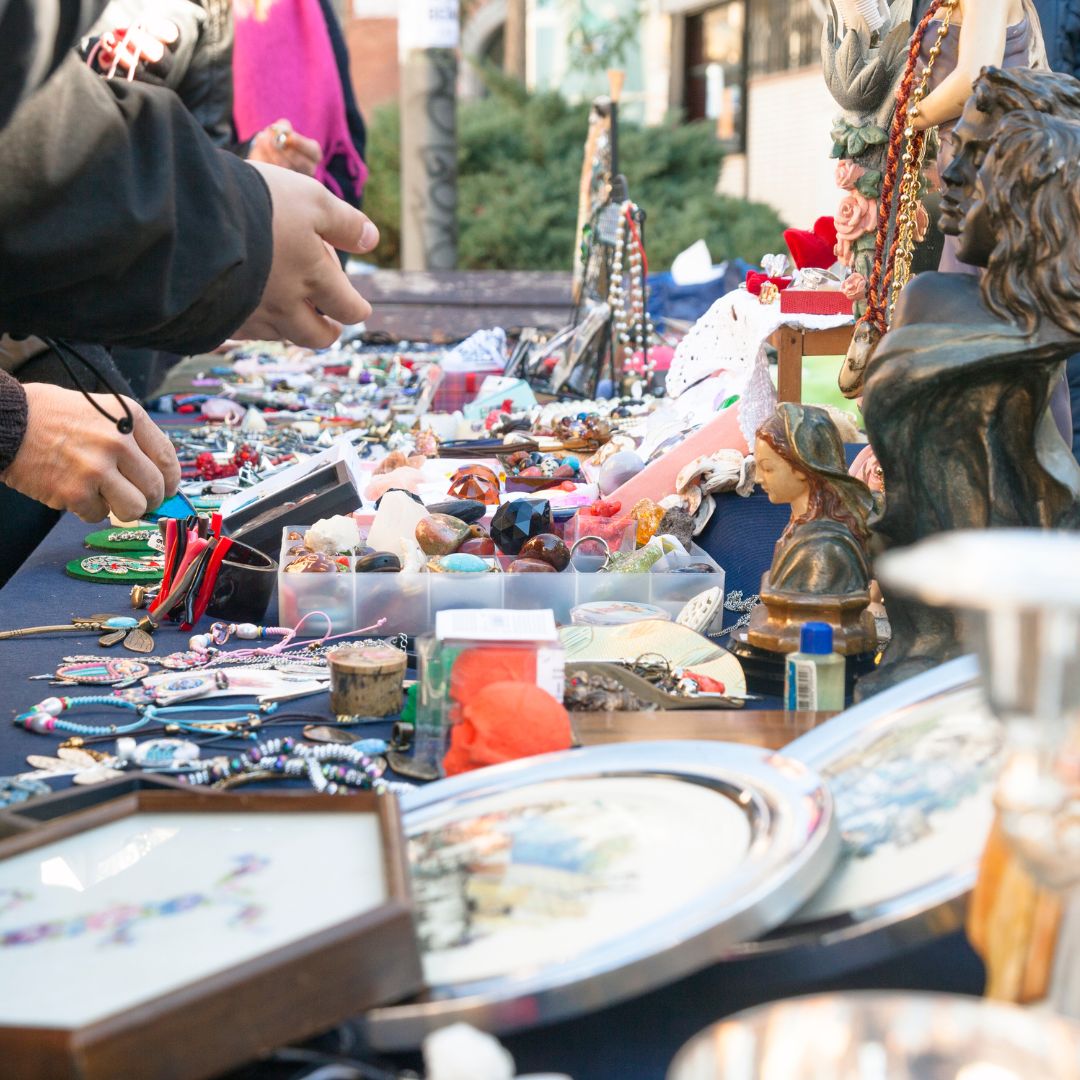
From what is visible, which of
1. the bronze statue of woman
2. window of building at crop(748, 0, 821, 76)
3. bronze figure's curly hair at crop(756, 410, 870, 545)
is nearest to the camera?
the bronze statue of woman

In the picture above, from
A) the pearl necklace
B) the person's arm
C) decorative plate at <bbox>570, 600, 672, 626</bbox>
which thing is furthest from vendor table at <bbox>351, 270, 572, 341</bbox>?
decorative plate at <bbox>570, 600, 672, 626</bbox>

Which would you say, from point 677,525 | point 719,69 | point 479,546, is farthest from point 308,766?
point 719,69

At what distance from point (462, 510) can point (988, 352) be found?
3.17ft

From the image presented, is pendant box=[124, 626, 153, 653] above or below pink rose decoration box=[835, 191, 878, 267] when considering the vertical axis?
below

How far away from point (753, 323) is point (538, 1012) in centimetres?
217

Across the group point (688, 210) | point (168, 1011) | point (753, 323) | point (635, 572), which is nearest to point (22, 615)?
point (635, 572)

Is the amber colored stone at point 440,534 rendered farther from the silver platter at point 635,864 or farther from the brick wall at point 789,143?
the brick wall at point 789,143

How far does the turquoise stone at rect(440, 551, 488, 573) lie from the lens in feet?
5.95

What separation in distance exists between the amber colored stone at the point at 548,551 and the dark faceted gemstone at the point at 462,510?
218mm

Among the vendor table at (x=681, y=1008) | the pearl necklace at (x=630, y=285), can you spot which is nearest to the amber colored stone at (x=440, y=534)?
the vendor table at (x=681, y=1008)

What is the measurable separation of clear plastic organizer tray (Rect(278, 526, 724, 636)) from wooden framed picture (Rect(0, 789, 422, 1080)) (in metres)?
0.86

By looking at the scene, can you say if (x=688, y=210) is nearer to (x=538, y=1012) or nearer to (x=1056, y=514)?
(x=1056, y=514)

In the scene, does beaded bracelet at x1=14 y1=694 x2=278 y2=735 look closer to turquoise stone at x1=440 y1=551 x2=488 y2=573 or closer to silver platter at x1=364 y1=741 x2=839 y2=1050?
turquoise stone at x1=440 y1=551 x2=488 y2=573

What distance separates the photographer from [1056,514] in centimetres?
139
